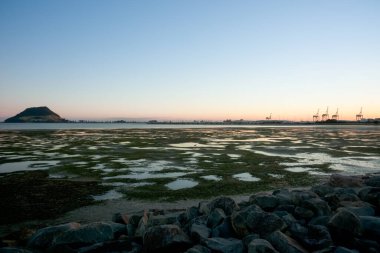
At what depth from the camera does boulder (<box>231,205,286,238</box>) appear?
6832 millimetres

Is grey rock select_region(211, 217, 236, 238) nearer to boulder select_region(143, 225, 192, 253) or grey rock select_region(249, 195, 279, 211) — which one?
boulder select_region(143, 225, 192, 253)

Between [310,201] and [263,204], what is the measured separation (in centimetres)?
126

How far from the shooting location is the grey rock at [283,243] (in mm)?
5967

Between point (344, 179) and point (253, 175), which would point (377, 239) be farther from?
point (253, 175)

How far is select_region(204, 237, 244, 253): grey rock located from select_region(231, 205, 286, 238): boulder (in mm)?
430

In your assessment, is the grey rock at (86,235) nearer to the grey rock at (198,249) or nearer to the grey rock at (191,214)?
the grey rock at (191,214)

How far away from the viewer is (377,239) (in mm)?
6398

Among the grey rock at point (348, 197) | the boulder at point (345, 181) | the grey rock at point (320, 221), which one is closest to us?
the grey rock at point (320, 221)

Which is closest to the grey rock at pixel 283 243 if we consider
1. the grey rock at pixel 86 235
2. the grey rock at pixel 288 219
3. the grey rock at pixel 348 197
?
the grey rock at pixel 288 219

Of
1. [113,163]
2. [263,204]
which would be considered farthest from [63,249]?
[113,163]

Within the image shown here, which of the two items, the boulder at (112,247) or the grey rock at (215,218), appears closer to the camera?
the boulder at (112,247)

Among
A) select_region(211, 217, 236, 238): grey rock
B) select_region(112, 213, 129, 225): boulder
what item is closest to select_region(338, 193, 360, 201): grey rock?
select_region(211, 217, 236, 238): grey rock

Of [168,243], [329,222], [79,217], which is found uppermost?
[329,222]

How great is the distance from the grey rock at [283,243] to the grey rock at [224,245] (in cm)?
66
